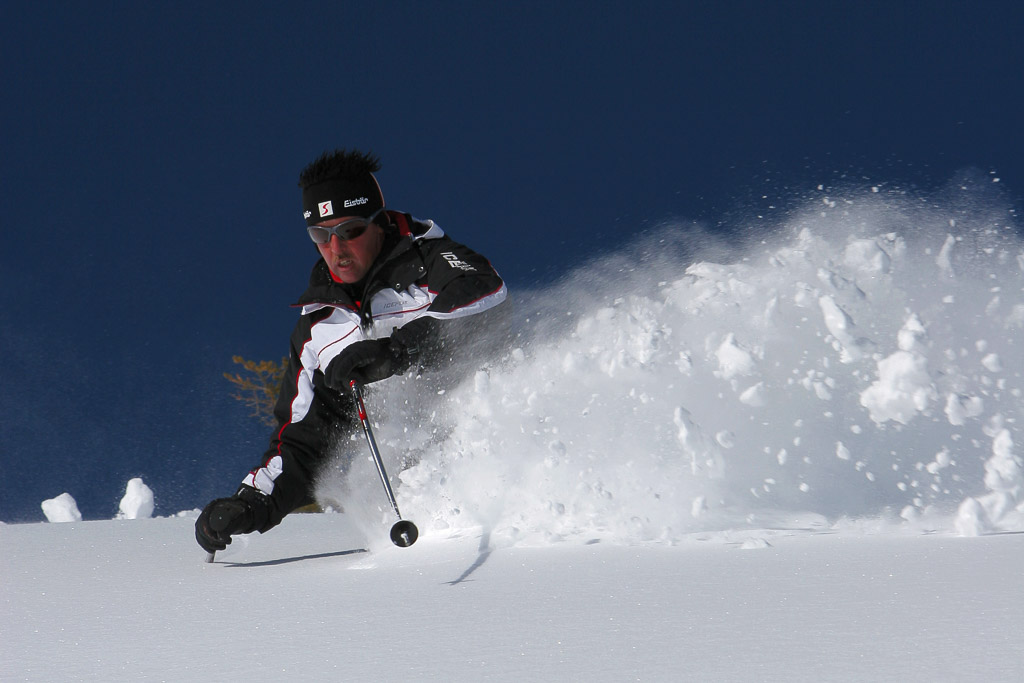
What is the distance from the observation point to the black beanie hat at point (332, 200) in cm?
423

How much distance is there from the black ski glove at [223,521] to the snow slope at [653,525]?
0.13 m

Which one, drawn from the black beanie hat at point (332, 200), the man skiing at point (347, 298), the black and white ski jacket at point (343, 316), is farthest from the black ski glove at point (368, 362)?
the black beanie hat at point (332, 200)

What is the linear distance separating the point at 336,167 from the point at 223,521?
1727mm

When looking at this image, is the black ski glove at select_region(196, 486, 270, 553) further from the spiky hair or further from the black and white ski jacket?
the spiky hair

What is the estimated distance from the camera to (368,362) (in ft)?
12.3

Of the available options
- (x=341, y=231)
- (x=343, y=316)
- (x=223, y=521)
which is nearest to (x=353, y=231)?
(x=341, y=231)

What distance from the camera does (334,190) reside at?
4.23m

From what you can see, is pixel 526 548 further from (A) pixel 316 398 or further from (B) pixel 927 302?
(B) pixel 927 302

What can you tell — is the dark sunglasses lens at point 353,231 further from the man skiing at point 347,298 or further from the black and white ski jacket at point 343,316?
the black and white ski jacket at point 343,316

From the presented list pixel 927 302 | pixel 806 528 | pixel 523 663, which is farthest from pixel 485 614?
pixel 927 302

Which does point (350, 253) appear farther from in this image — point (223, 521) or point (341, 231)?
point (223, 521)

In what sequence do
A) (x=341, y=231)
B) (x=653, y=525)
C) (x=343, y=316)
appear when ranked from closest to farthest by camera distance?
(x=653, y=525) → (x=341, y=231) → (x=343, y=316)

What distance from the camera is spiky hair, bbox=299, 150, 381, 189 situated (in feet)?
14.0

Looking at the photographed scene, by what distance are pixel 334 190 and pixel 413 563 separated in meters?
1.94
